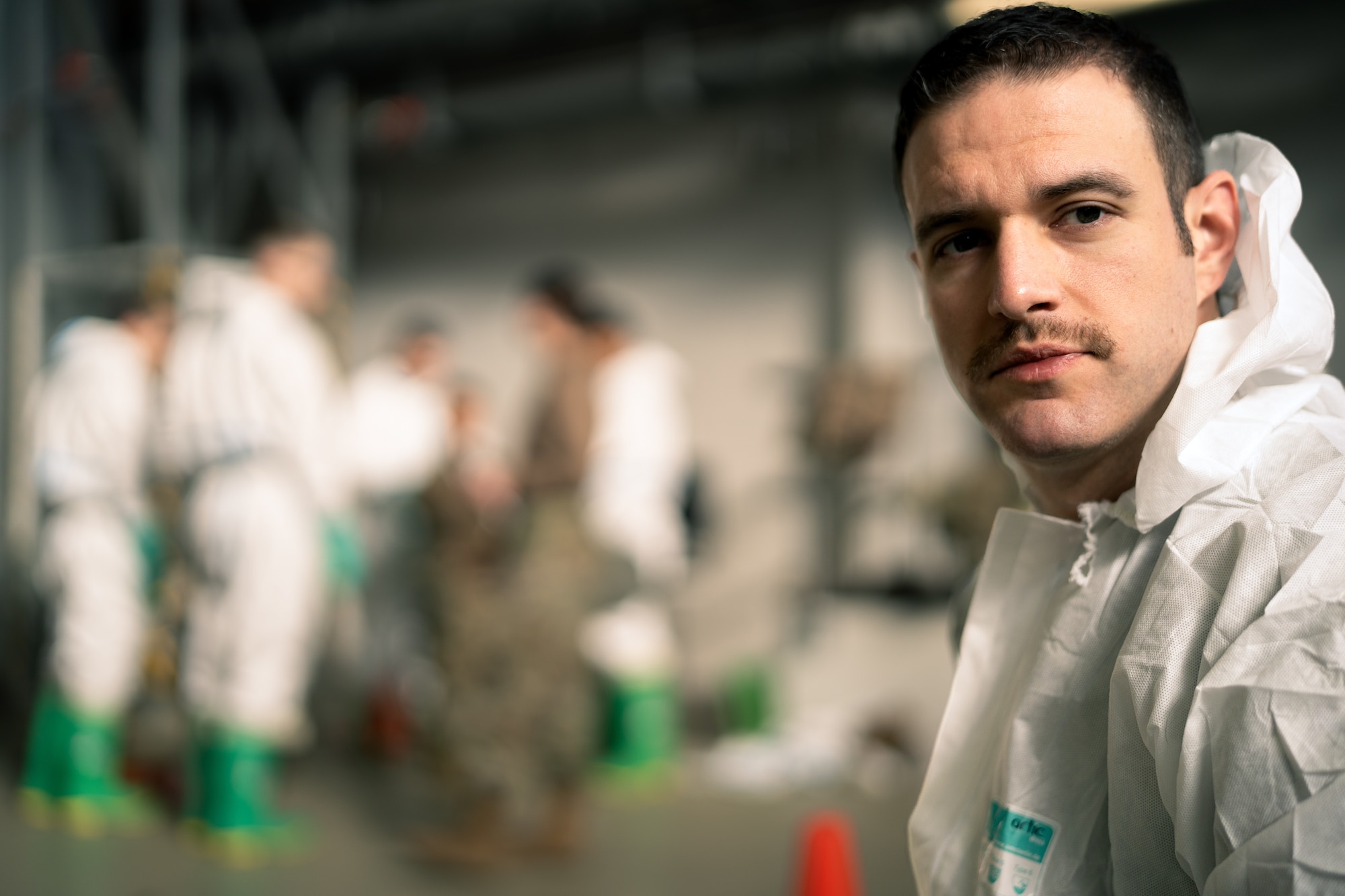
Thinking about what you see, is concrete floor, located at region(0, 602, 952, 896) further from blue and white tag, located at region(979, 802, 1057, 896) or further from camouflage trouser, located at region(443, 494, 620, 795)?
blue and white tag, located at region(979, 802, 1057, 896)

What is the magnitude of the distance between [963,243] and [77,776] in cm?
339

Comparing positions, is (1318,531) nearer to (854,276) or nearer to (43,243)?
(854,276)

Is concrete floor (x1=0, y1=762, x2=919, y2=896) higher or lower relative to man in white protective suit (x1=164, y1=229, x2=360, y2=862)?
lower

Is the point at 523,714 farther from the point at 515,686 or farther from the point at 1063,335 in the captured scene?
the point at 1063,335

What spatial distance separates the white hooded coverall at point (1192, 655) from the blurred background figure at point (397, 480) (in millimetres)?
4004

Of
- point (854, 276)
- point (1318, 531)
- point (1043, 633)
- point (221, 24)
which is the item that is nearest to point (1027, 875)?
point (1043, 633)

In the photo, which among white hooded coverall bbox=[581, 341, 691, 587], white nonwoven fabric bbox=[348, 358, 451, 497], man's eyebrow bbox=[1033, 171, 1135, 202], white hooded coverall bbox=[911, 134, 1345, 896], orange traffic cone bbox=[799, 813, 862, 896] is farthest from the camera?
white nonwoven fabric bbox=[348, 358, 451, 497]

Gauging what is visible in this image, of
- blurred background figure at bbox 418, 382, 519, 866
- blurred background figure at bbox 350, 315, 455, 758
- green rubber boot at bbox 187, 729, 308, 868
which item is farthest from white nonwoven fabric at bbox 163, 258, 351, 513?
blurred background figure at bbox 350, 315, 455, 758

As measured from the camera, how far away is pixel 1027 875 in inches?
30.2

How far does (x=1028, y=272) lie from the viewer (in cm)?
77

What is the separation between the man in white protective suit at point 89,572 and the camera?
3.23m

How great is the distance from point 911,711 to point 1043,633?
132 inches

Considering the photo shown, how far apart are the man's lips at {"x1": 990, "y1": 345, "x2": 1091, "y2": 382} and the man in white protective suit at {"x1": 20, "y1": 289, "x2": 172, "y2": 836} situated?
3252 millimetres

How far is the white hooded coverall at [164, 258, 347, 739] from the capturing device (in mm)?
2898
